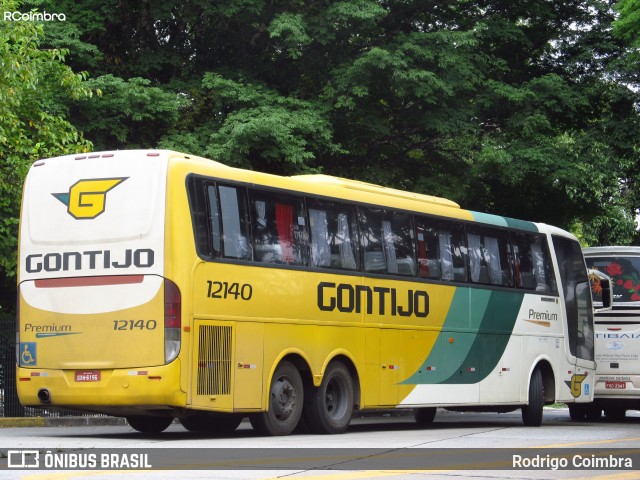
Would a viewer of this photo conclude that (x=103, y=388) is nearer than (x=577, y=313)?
Yes

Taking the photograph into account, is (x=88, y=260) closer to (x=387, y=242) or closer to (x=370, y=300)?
(x=370, y=300)

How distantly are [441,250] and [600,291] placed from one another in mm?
4927

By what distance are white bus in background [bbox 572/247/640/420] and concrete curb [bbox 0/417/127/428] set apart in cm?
918

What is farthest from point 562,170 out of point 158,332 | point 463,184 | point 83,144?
point 158,332

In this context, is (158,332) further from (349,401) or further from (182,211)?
(349,401)

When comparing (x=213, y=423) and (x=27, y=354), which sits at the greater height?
(x=27, y=354)

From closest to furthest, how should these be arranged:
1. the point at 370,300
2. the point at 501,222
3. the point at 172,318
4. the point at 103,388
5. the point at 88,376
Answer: the point at 172,318 < the point at 103,388 < the point at 88,376 < the point at 370,300 < the point at 501,222

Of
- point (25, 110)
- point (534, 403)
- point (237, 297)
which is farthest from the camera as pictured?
point (25, 110)

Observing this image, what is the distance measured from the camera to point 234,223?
16.5 meters

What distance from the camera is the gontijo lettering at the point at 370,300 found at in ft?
59.6

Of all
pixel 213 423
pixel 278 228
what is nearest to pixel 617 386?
pixel 213 423

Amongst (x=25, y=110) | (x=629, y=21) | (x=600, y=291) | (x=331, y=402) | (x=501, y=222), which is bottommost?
(x=331, y=402)

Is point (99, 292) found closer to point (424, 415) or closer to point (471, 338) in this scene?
point (471, 338)

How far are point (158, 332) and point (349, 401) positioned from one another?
402cm
